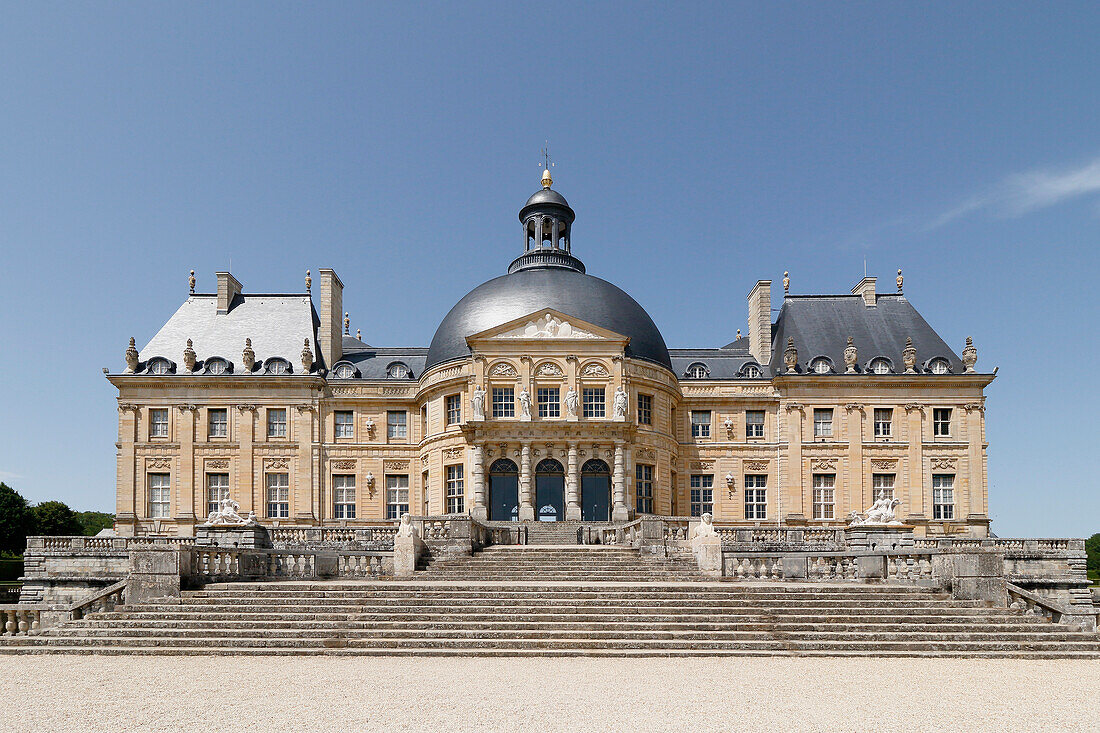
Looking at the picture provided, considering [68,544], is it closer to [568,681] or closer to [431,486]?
[431,486]

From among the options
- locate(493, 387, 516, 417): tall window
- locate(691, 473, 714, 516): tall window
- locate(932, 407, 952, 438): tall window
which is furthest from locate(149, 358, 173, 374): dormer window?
locate(932, 407, 952, 438): tall window

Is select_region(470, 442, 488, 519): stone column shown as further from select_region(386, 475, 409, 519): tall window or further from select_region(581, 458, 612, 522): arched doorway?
select_region(386, 475, 409, 519): tall window

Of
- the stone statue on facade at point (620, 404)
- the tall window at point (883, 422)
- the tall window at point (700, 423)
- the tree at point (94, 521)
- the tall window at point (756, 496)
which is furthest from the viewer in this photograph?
the tree at point (94, 521)

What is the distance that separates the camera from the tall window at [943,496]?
151 feet

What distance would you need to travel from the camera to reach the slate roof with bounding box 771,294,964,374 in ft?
158

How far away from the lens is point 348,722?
37.7 ft

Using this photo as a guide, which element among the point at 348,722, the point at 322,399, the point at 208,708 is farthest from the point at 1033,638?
the point at 322,399

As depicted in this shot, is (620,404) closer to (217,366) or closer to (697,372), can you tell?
(697,372)

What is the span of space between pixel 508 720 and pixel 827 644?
8.22m

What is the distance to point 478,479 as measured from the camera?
42062 mm

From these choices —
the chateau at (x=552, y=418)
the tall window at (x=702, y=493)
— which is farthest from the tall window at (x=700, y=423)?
the tall window at (x=702, y=493)

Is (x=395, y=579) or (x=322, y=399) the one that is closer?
(x=395, y=579)

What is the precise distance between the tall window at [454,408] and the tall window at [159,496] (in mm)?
14075

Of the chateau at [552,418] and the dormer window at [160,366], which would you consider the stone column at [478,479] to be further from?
the dormer window at [160,366]
